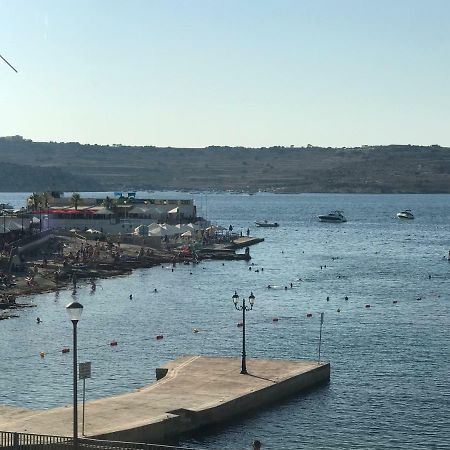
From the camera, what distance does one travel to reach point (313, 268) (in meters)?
138

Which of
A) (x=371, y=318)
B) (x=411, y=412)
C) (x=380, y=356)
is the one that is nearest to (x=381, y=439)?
(x=411, y=412)

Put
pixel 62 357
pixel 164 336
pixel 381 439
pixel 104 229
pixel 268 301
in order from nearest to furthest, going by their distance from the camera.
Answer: pixel 381 439 < pixel 62 357 < pixel 164 336 < pixel 268 301 < pixel 104 229

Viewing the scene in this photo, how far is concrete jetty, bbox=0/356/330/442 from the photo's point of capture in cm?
4309

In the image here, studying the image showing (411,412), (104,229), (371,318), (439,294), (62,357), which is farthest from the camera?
(104,229)

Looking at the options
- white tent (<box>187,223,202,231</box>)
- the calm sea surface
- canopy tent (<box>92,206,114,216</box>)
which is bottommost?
the calm sea surface

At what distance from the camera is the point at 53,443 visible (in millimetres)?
35906

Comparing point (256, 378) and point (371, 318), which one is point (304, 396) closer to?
point (256, 378)

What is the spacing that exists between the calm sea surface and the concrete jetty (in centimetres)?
76

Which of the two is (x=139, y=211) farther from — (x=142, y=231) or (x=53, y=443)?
(x=53, y=443)

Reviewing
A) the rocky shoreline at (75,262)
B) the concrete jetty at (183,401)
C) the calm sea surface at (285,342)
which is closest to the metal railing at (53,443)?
the concrete jetty at (183,401)

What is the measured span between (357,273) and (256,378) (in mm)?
78183

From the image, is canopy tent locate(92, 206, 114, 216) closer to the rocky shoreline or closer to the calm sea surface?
the rocky shoreline

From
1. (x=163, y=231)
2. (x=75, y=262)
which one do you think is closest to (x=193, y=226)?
(x=163, y=231)

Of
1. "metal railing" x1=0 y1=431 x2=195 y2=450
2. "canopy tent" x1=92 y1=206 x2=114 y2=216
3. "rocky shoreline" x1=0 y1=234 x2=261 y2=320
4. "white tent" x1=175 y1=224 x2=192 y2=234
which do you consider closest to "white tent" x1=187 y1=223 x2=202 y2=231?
"white tent" x1=175 y1=224 x2=192 y2=234
